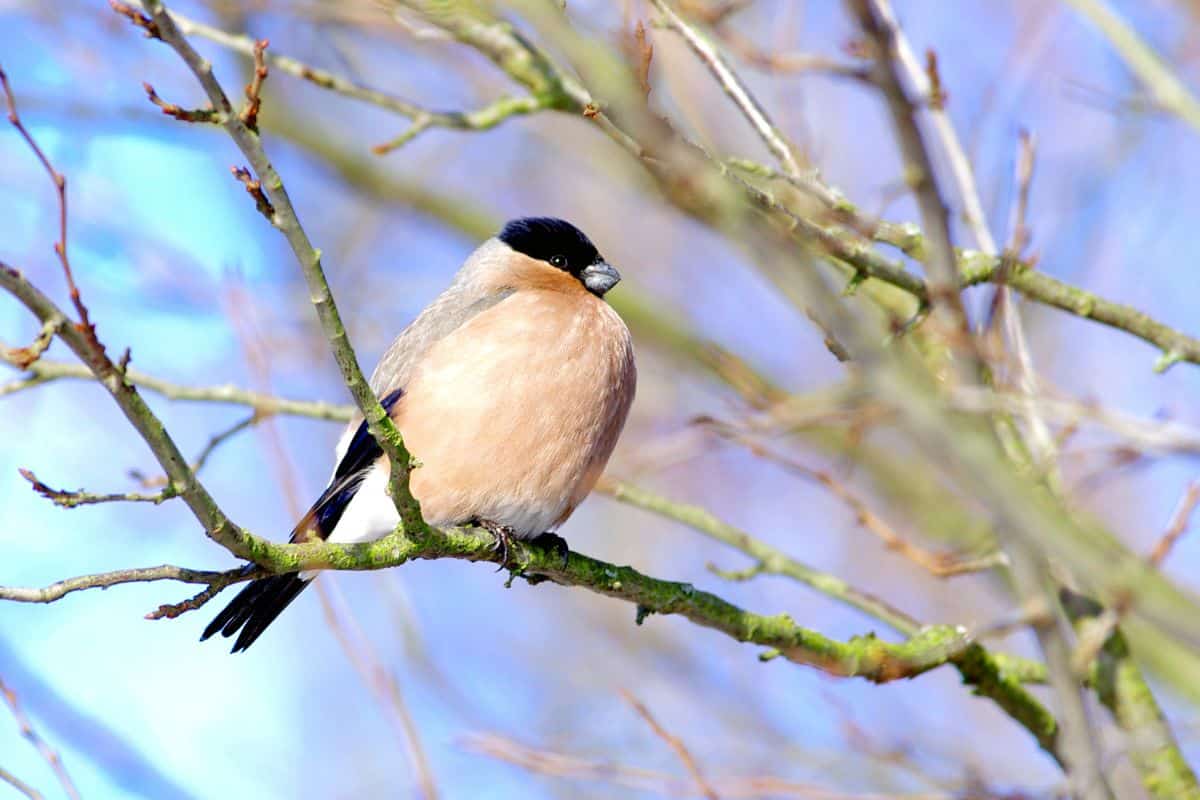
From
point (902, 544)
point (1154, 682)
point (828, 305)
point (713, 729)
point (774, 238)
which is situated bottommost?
point (828, 305)

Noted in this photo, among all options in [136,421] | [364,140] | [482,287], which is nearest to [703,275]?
[364,140]

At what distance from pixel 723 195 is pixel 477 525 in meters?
2.30

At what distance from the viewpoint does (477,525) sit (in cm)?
407

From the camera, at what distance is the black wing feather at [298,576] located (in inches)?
148

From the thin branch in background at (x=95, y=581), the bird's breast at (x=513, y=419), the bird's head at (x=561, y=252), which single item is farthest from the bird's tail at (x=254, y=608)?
the bird's head at (x=561, y=252)

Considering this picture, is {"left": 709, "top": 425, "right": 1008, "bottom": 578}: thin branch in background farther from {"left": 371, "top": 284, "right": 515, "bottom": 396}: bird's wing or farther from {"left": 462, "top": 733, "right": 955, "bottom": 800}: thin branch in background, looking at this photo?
{"left": 371, "top": 284, "right": 515, "bottom": 396}: bird's wing

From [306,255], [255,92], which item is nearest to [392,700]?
[306,255]

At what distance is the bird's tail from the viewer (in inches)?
148

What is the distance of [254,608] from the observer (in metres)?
3.83

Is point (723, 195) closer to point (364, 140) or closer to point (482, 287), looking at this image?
point (482, 287)

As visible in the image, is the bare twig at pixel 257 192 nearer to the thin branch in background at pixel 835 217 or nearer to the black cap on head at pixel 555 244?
the thin branch in background at pixel 835 217

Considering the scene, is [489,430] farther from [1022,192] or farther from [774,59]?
Answer: [1022,192]

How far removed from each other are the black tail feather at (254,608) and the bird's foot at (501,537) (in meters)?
0.61

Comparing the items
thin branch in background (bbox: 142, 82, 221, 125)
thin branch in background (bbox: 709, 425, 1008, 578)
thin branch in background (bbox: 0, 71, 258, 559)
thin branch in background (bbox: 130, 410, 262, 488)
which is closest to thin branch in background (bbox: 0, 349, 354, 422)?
thin branch in background (bbox: 130, 410, 262, 488)
